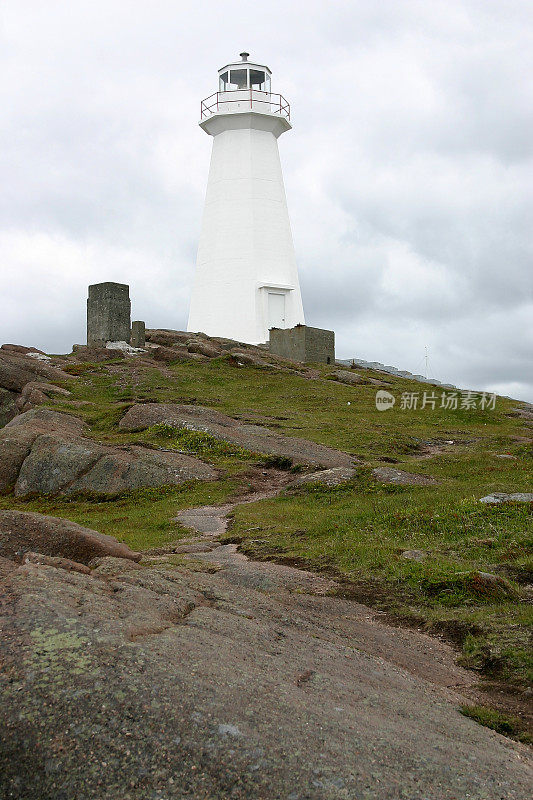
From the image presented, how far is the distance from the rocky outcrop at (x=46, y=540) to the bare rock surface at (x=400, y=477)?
1117cm

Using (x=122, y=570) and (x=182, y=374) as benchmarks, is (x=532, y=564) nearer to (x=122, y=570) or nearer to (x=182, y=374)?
(x=122, y=570)

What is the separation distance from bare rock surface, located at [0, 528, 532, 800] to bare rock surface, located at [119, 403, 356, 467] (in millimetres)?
15095

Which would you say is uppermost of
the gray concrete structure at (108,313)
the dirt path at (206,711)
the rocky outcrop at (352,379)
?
the gray concrete structure at (108,313)

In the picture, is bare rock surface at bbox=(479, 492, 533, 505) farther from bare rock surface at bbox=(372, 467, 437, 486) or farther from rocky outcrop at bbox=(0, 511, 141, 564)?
rocky outcrop at bbox=(0, 511, 141, 564)

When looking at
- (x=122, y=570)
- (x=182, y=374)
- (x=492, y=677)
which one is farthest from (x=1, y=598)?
(x=182, y=374)

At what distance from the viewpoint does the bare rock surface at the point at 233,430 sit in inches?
944

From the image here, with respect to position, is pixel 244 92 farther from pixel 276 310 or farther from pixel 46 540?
pixel 46 540

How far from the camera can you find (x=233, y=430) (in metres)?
26.8

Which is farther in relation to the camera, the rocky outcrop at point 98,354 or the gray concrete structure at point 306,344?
the gray concrete structure at point 306,344

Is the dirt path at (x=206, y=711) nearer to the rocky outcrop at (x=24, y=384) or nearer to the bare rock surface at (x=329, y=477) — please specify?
the bare rock surface at (x=329, y=477)

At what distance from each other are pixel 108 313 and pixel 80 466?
70.9 feet

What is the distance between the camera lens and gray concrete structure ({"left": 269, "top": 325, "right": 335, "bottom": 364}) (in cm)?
4503

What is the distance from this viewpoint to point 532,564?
12.0 meters

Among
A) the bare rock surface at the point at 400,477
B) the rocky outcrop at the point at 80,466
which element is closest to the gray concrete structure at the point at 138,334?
the rocky outcrop at the point at 80,466
